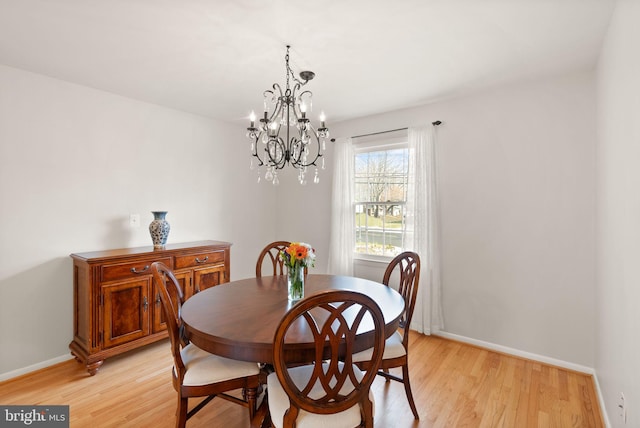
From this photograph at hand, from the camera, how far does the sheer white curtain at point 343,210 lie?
3.96 m

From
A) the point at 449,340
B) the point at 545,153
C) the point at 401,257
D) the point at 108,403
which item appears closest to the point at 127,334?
the point at 108,403

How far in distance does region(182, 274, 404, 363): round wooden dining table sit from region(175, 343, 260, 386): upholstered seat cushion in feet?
0.61

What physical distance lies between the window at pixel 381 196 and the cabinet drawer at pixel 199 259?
169cm

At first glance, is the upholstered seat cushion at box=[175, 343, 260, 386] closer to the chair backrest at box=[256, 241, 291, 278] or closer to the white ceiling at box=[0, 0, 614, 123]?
the chair backrest at box=[256, 241, 291, 278]

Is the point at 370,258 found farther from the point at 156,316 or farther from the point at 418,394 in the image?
the point at 156,316

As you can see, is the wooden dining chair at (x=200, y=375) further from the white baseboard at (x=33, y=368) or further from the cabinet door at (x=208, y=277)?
the white baseboard at (x=33, y=368)

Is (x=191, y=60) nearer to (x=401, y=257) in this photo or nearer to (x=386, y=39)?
(x=386, y=39)

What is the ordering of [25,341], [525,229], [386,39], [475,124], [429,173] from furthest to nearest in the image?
1. [429,173]
2. [475,124]
3. [525,229]
4. [25,341]
5. [386,39]

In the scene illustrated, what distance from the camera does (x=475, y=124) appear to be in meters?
3.11

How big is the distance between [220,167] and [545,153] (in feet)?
11.8

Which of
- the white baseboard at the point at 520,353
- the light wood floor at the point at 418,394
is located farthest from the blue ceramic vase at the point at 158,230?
the white baseboard at the point at 520,353

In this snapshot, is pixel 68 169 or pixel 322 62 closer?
pixel 322 62

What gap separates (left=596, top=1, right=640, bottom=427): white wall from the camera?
1.40m

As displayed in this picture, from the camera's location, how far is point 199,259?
10.8 feet
